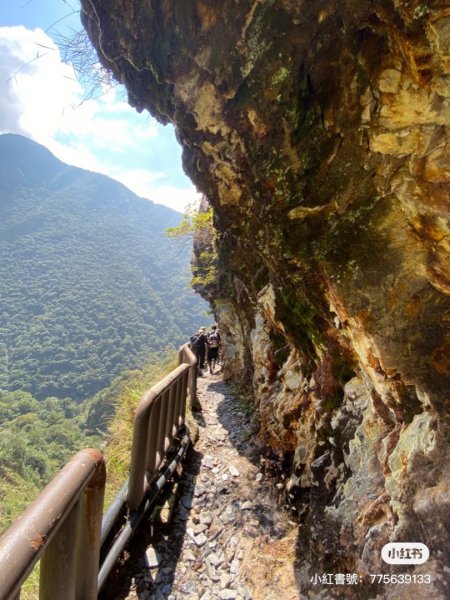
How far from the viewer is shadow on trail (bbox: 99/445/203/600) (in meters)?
2.83

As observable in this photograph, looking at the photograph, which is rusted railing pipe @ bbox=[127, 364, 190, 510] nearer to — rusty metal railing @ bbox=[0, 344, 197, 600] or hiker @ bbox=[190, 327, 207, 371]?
rusty metal railing @ bbox=[0, 344, 197, 600]

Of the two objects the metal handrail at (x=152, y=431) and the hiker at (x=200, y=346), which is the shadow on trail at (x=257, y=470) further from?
the hiker at (x=200, y=346)

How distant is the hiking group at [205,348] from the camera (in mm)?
13791

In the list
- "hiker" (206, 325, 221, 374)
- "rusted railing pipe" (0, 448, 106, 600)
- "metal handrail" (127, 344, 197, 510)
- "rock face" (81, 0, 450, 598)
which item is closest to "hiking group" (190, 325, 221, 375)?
"hiker" (206, 325, 221, 374)

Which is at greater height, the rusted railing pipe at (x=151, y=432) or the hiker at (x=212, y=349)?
the rusted railing pipe at (x=151, y=432)

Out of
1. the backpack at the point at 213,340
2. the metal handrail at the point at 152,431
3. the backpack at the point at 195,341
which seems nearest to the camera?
the metal handrail at the point at 152,431

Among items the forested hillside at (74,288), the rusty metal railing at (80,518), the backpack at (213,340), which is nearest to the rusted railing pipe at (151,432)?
the rusty metal railing at (80,518)

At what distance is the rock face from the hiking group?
9677 mm

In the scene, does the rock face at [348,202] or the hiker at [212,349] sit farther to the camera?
the hiker at [212,349]

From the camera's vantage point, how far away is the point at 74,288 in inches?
4852

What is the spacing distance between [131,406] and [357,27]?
7545 millimetres

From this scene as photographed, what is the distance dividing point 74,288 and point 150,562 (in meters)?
133

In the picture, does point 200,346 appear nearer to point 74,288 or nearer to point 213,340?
point 213,340

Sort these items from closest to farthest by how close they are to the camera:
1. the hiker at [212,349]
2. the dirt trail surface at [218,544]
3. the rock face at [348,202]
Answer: the rock face at [348,202]
the dirt trail surface at [218,544]
the hiker at [212,349]
